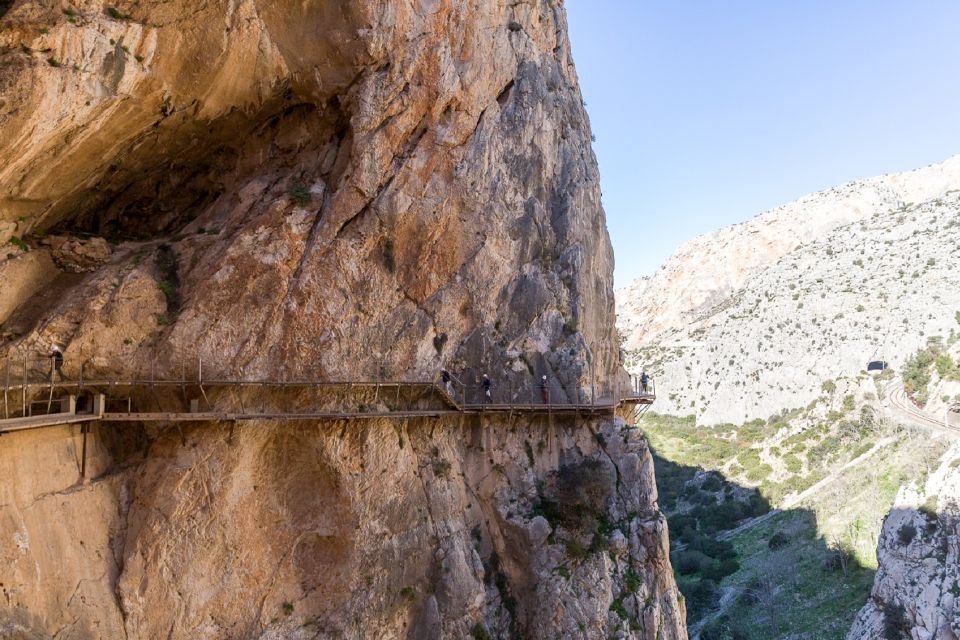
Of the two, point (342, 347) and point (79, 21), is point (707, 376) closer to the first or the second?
point (342, 347)

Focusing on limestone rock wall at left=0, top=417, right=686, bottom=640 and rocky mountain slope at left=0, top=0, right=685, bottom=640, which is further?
rocky mountain slope at left=0, top=0, right=685, bottom=640

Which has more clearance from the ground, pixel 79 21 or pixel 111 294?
pixel 79 21

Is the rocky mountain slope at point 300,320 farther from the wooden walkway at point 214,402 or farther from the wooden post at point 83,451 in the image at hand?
the wooden walkway at point 214,402

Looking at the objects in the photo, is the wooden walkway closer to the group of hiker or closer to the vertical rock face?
the group of hiker

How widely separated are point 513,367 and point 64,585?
14.2m

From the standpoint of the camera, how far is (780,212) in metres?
123

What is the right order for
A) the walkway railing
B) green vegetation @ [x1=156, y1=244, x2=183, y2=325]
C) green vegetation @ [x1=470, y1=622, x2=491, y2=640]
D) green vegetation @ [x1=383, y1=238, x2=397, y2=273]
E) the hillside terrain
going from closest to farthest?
the walkway railing, green vegetation @ [x1=156, y1=244, x2=183, y2=325], green vegetation @ [x1=470, y1=622, x2=491, y2=640], green vegetation @ [x1=383, y1=238, x2=397, y2=273], the hillside terrain

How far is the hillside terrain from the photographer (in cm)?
3306

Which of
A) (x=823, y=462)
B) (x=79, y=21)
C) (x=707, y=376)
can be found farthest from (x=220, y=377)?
(x=707, y=376)

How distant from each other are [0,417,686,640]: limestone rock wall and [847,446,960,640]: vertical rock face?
1352 cm

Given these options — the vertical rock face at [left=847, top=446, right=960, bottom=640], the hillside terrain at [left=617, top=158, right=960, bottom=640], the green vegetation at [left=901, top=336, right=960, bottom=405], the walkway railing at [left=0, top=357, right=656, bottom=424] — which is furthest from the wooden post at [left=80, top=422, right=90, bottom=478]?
the green vegetation at [left=901, top=336, right=960, bottom=405]

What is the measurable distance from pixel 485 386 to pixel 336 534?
685cm

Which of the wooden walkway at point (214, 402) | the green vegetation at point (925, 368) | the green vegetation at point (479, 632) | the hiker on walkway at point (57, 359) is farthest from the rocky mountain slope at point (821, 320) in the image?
the hiker on walkway at point (57, 359)

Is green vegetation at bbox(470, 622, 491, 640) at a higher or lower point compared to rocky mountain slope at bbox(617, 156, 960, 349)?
lower
